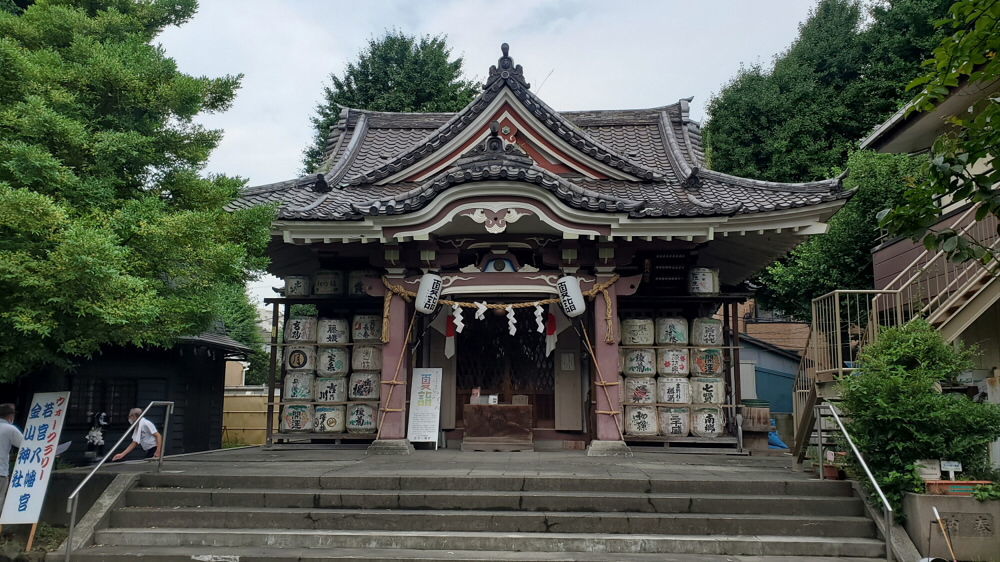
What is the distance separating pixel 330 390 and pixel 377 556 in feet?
21.7

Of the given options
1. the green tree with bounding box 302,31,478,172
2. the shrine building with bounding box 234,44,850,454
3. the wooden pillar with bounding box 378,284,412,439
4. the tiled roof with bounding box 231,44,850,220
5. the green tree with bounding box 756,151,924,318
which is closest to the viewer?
the tiled roof with bounding box 231,44,850,220

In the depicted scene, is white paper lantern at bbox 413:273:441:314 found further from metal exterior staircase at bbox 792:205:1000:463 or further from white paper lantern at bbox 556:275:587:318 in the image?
metal exterior staircase at bbox 792:205:1000:463

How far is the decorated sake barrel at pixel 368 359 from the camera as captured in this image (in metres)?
13.2

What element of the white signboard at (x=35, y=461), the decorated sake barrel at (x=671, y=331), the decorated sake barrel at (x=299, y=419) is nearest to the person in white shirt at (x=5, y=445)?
the white signboard at (x=35, y=461)

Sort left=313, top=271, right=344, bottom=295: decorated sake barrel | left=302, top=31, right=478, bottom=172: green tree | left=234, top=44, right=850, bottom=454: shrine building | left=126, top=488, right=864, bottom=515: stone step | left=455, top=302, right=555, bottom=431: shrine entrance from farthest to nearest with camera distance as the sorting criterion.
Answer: left=302, top=31, right=478, bottom=172: green tree < left=313, top=271, right=344, bottom=295: decorated sake barrel < left=455, top=302, right=555, bottom=431: shrine entrance < left=234, top=44, right=850, bottom=454: shrine building < left=126, top=488, right=864, bottom=515: stone step

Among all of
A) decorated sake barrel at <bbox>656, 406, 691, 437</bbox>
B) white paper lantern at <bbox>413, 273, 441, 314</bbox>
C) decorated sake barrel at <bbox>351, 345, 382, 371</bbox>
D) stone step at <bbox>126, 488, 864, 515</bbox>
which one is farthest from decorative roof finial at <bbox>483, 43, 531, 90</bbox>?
stone step at <bbox>126, 488, 864, 515</bbox>

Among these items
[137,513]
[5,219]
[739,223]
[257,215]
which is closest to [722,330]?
[739,223]

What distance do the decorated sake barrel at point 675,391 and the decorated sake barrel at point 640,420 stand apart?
0.31 metres

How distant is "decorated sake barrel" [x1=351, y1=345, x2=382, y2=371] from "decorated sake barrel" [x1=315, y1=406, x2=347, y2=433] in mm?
827

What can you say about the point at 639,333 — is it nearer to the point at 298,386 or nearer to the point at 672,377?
the point at 672,377

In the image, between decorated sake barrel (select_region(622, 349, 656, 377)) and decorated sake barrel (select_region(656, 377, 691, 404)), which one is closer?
decorated sake barrel (select_region(656, 377, 691, 404))

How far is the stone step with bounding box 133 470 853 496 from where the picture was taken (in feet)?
27.2

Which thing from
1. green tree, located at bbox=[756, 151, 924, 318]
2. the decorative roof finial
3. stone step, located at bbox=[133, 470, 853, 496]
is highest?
the decorative roof finial

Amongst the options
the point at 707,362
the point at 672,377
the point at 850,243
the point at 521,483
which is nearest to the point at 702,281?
the point at 707,362
